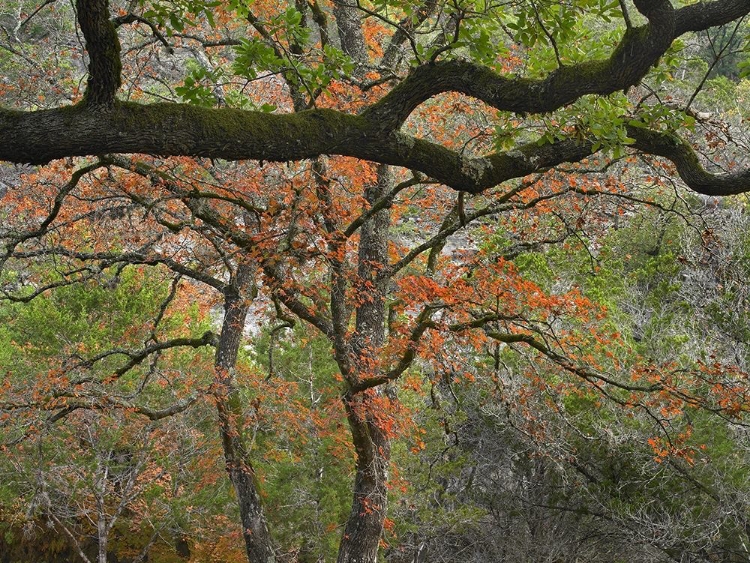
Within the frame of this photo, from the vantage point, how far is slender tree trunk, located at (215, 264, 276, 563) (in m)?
8.64

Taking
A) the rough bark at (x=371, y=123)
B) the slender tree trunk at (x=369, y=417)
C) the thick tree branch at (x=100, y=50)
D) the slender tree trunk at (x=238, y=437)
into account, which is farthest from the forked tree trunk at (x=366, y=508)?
the thick tree branch at (x=100, y=50)

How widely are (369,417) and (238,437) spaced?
1912 millimetres

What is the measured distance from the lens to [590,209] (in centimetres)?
855

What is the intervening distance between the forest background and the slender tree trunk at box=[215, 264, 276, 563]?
3 cm

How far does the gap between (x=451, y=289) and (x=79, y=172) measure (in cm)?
381

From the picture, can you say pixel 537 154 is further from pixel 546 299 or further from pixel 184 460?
pixel 184 460

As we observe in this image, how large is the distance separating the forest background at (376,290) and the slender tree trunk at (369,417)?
3 cm

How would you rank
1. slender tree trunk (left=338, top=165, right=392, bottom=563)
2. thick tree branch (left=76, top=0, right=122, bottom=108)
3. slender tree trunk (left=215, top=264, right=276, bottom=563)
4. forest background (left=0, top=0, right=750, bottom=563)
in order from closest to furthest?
1. thick tree branch (left=76, top=0, right=122, bottom=108)
2. forest background (left=0, top=0, right=750, bottom=563)
3. slender tree trunk (left=338, top=165, right=392, bottom=563)
4. slender tree trunk (left=215, top=264, right=276, bottom=563)

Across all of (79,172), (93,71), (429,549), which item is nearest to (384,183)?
(79,172)

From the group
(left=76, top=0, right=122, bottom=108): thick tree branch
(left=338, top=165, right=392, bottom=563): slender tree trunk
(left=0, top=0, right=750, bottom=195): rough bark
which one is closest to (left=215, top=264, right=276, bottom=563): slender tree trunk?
(left=338, top=165, right=392, bottom=563): slender tree trunk

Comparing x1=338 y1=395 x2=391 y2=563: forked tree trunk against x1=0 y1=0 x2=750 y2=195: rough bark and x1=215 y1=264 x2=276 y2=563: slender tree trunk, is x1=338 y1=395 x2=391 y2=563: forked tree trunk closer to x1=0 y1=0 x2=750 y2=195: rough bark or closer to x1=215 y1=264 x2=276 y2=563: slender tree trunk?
x1=215 y1=264 x2=276 y2=563: slender tree trunk

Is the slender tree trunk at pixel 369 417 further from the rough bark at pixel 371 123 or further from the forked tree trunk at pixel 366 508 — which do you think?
the rough bark at pixel 371 123

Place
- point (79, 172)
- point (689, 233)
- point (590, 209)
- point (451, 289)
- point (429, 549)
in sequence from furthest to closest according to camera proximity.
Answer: point (689, 233), point (429, 549), point (590, 209), point (451, 289), point (79, 172)

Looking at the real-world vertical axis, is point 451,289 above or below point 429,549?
above
